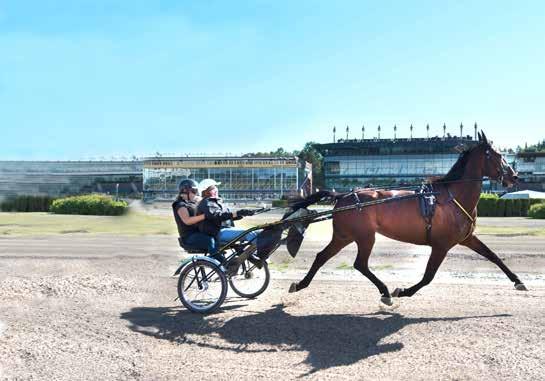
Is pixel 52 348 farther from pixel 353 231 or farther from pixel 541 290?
pixel 541 290

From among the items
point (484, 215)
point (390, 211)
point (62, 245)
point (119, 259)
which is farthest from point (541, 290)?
point (484, 215)

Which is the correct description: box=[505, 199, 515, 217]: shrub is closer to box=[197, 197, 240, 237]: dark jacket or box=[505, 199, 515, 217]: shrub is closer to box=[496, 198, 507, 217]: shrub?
box=[496, 198, 507, 217]: shrub

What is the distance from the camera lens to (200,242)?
8.44 meters

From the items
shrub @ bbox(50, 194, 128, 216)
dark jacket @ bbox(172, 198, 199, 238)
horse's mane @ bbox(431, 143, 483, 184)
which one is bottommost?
shrub @ bbox(50, 194, 128, 216)

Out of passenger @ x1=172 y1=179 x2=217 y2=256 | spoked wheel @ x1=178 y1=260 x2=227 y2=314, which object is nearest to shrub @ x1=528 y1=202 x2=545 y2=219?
spoked wheel @ x1=178 y1=260 x2=227 y2=314

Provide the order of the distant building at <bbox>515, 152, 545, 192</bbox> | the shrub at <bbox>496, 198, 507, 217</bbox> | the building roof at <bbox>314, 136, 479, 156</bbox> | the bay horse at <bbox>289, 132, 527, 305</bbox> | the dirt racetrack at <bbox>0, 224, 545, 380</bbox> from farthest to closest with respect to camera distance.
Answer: the distant building at <bbox>515, 152, 545, 192</bbox> → the building roof at <bbox>314, 136, 479, 156</bbox> → the shrub at <bbox>496, 198, 507, 217</bbox> → the bay horse at <bbox>289, 132, 527, 305</bbox> → the dirt racetrack at <bbox>0, 224, 545, 380</bbox>

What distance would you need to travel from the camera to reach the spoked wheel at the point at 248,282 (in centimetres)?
898

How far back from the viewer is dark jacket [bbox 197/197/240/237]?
27.1 ft

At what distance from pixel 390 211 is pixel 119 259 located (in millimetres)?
8007

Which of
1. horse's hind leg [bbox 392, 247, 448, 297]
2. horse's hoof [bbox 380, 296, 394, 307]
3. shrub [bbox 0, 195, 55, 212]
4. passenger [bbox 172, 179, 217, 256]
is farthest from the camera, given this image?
shrub [bbox 0, 195, 55, 212]

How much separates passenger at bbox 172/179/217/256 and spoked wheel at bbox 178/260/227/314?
13.4 inches

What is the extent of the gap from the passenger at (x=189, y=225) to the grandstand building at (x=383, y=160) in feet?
338

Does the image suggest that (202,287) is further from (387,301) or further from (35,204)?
(35,204)

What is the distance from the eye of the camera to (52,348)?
6.18 m
